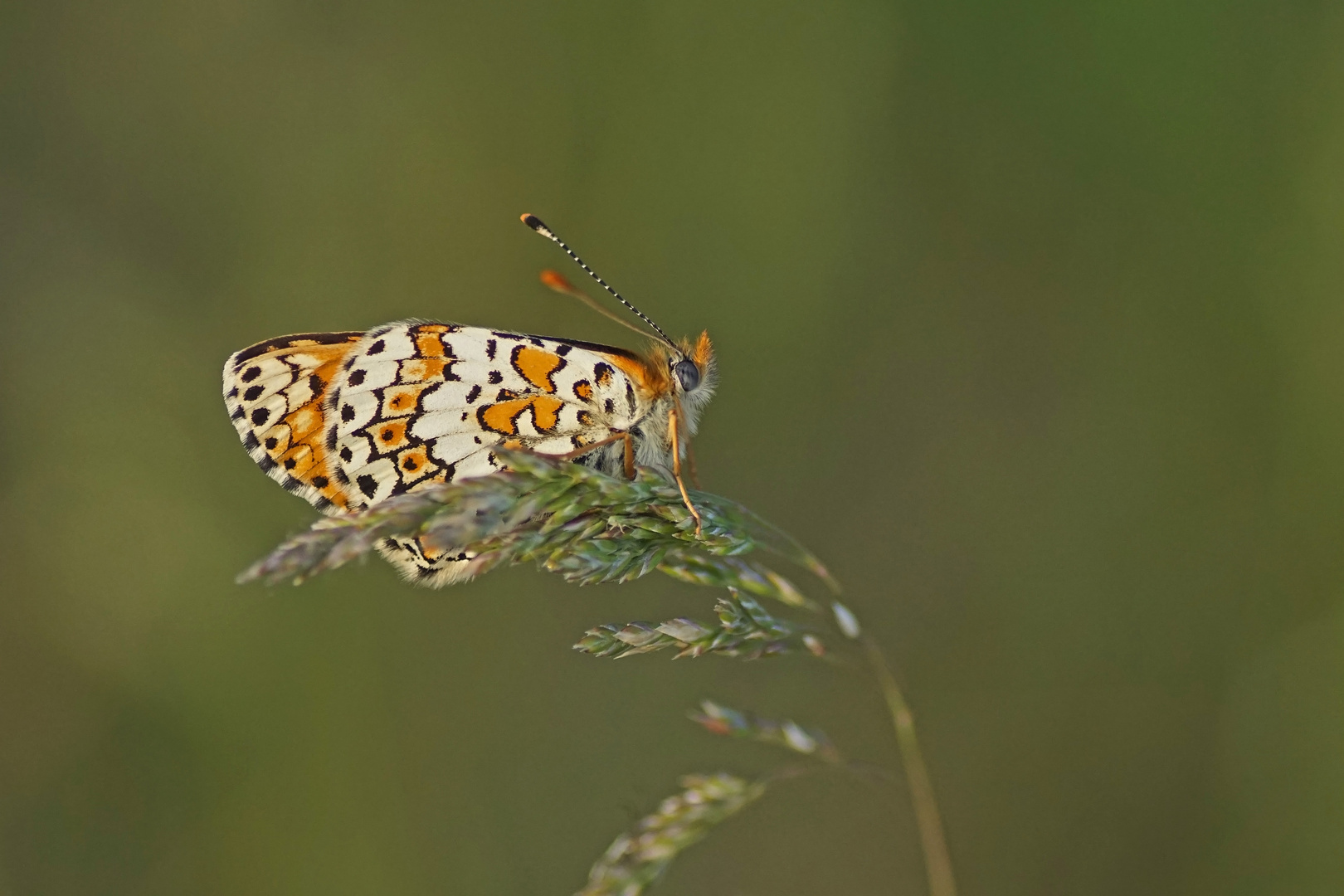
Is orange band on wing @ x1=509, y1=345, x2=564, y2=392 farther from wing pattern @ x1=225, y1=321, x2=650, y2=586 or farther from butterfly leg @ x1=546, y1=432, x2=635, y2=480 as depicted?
butterfly leg @ x1=546, y1=432, x2=635, y2=480

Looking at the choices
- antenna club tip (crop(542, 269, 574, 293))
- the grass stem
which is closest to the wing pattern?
antenna club tip (crop(542, 269, 574, 293))

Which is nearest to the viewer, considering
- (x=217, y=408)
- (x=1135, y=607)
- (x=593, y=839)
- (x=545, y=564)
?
(x=545, y=564)

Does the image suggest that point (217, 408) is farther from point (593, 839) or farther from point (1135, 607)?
point (1135, 607)

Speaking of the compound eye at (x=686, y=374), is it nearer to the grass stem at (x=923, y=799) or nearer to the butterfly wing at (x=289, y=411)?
the butterfly wing at (x=289, y=411)

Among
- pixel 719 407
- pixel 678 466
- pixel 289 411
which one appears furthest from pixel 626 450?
pixel 719 407

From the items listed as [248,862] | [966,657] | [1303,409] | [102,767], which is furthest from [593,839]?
[1303,409]

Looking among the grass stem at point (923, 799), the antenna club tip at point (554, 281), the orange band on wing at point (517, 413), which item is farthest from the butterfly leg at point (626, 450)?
the grass stem at point (923, 799)

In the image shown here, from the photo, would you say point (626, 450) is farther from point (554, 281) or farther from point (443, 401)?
point (554, 281)

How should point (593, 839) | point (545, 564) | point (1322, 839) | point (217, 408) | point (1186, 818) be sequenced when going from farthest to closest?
1. point (217, 408)
2. point (593, 839)
3. point (1186, 818)
4. point (1322, 839)
5. point (545, 564)
